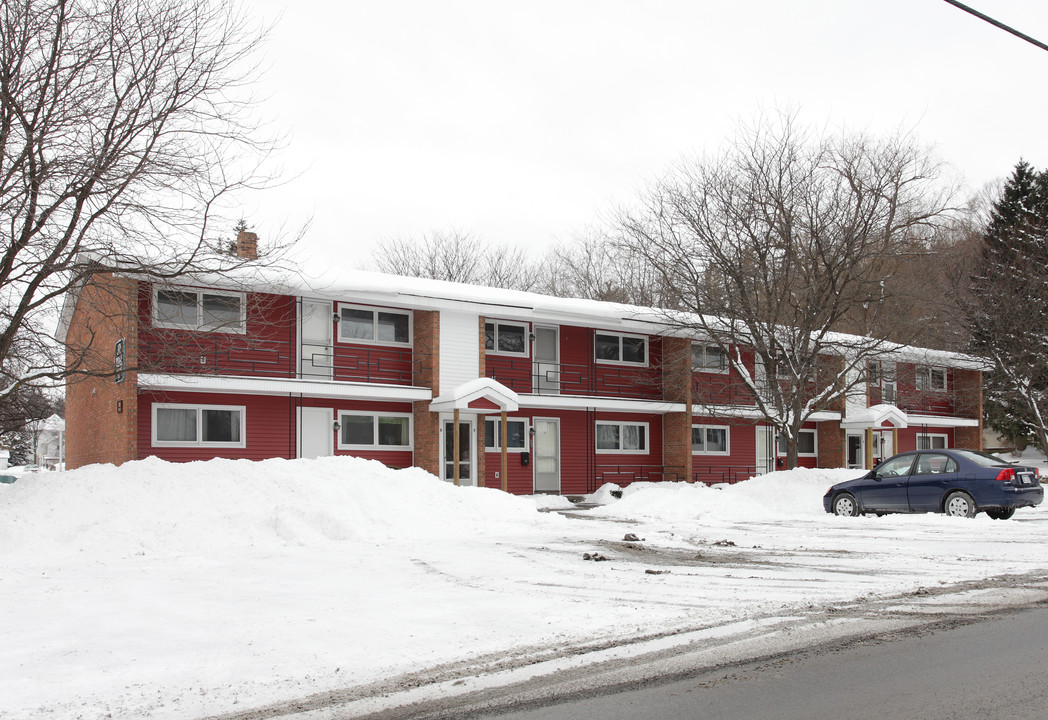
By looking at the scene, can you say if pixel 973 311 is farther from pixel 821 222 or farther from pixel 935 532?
pixel 935 532

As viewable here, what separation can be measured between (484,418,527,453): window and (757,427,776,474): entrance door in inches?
402

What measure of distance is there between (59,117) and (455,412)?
13.0 m

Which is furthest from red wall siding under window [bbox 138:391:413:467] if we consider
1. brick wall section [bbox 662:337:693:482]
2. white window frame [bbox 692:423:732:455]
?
white window frame [bbox 692:423:732:455]

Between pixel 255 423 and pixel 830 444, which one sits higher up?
pixel 255 423

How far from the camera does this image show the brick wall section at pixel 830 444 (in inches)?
1404

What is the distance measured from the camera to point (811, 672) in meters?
6.84

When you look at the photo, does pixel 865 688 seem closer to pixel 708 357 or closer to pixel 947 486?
pixel 947 486

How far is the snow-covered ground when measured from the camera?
7.16 metres

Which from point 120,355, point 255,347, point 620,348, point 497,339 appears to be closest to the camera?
point 120,355

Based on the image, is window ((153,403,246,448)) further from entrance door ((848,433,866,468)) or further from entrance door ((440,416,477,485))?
entrance door ((848,433,866,468))

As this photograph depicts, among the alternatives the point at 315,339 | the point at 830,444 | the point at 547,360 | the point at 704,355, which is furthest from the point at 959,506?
the point at 830,444

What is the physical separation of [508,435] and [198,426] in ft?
30.3

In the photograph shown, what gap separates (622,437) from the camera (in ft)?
103

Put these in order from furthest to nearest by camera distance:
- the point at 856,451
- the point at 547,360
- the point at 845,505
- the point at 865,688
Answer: the point at 856,451 → the point at 547,360 → the point at 845,505 → the point at 865,688
